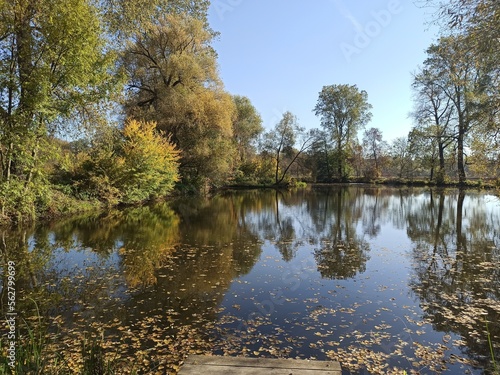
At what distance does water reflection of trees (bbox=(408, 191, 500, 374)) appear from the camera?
5113 mm

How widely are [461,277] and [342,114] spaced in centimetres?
4744

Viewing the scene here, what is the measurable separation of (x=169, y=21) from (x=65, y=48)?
56.5ft

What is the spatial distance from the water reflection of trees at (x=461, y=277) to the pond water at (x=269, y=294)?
0.03 metres

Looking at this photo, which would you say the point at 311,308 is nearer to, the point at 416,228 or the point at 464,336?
the point at 464,336

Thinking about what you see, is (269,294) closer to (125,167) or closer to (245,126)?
(125,167)

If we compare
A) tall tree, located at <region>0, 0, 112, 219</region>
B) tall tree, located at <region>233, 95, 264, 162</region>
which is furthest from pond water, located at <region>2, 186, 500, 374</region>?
tall tree, located at <region>233, 95, 264, 162</region>

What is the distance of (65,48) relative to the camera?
507 inches

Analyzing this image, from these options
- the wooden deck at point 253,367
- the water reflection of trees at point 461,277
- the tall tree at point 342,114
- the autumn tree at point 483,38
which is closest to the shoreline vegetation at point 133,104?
the autumn tree at point 483,38

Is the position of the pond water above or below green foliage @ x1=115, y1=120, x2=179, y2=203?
below

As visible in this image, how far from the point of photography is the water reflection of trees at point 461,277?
5.11m

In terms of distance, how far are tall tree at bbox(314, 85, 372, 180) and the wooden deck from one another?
52.1 metres

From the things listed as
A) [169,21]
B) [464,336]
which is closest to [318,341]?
[464,336]

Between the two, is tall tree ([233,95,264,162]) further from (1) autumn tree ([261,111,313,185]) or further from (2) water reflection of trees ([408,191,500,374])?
(2) water reflection of trees ([408,191,500,374])

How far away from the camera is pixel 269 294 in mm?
6648
